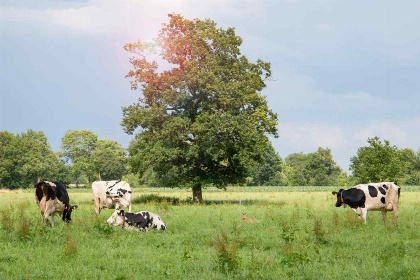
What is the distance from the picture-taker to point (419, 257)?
37.7ft

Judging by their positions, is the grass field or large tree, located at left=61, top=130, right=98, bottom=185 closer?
the grass field

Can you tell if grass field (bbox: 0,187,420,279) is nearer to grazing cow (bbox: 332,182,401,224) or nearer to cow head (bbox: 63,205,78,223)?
cow head (bbox: 63,205,78,223)

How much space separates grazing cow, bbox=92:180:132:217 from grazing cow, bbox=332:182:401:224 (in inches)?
396

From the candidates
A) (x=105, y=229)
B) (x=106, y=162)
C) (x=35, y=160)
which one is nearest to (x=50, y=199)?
(x=105, y=229)

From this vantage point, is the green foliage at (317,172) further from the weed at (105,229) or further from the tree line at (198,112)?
the weed at (105,229)

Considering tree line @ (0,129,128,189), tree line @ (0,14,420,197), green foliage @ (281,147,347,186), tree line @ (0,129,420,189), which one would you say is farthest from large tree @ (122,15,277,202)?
green foliage @ (281,147,347,186)

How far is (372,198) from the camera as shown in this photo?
19062mm

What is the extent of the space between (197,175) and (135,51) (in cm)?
1147

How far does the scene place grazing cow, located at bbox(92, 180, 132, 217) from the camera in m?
20.7

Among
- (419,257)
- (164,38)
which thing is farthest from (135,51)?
(419,257)

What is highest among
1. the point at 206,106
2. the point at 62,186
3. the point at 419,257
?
the point at 206,106

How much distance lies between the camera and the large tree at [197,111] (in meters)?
31.8

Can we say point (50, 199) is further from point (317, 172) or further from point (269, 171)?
point (317, 172)

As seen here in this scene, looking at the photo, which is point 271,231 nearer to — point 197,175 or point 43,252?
point 43,252
